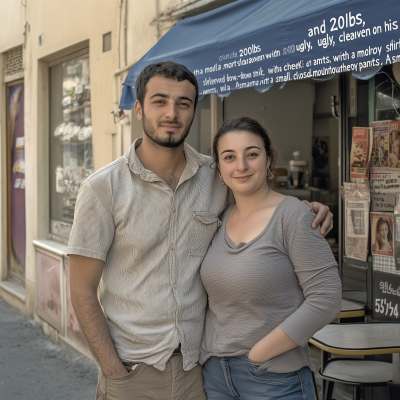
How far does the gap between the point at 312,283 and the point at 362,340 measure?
130 centimetres

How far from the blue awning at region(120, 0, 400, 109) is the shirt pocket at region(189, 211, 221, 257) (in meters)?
0.98

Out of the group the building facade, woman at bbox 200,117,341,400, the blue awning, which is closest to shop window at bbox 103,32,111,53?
the building facade

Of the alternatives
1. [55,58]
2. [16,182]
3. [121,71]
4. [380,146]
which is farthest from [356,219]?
[16,182]

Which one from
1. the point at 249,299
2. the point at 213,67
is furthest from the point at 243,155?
the point at 213,67

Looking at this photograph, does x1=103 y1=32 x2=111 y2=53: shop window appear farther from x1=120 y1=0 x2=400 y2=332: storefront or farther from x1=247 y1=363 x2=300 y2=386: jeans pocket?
x1=247 y1=363 x2=300 y2=386: jeans pocket

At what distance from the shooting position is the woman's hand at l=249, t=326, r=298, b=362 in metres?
1.94

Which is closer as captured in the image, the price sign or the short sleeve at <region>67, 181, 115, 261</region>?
the short sleeve at <region>67, 181, 115, 261</region>

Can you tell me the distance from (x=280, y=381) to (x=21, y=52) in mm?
7284

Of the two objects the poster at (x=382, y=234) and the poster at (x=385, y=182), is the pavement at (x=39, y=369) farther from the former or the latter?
the poster at (x=385, y=182)

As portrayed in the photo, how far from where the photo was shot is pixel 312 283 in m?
1.93

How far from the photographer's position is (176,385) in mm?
2184

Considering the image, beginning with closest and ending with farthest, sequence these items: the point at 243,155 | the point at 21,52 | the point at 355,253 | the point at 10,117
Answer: the point at 243,155 → the point at 355,253 → the point at 21,52 → the point at 10,117

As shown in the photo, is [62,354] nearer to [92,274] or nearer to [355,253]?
[355,253]

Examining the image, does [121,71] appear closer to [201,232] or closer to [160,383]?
[201,232]
